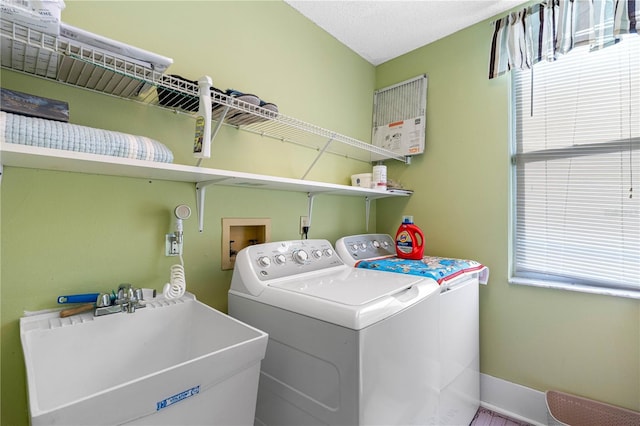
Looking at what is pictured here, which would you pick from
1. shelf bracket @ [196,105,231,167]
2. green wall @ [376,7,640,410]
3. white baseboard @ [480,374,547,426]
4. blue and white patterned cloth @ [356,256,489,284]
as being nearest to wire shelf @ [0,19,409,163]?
shelf bracket @ [196,105,231,167]

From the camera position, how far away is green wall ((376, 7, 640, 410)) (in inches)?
63.6

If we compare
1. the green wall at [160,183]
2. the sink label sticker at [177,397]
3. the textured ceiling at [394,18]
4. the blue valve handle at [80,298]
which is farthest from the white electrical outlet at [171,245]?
the textured ceiling at [394,18]

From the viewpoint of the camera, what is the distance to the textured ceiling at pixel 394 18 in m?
1.93

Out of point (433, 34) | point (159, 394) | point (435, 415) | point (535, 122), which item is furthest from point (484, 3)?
point (159, 394)

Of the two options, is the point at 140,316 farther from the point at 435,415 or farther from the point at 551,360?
the point at 551,360

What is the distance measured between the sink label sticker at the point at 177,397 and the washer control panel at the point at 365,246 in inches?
47.5

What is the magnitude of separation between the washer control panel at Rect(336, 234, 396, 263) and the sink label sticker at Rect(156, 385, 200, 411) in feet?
3.96

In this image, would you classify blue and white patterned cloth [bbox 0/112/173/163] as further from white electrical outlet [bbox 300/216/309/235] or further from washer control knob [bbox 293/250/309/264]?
white electrical outlet [bbox 300/216/309/235]

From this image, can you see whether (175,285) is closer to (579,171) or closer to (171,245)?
(171,245)

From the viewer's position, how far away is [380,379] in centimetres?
103

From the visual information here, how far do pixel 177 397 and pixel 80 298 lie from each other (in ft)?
2.04

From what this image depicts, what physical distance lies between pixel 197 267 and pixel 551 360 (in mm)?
2154

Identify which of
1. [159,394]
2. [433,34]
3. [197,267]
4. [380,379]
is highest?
[433,34]

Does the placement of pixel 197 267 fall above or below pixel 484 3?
below
